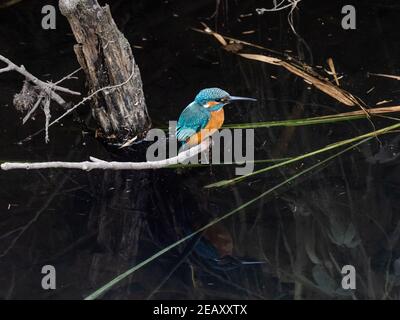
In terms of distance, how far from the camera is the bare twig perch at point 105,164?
9.91 ft

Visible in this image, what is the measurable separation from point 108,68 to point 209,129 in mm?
528

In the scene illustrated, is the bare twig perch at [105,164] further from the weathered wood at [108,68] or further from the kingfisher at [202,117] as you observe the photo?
the weathered wood at [108,68]

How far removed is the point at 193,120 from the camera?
10.5 ft

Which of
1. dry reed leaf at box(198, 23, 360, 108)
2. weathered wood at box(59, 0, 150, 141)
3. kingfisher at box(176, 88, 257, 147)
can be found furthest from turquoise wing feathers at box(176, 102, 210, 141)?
dry reed leaf at box(198, 23, 360, 108)

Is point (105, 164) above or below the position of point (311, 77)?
below

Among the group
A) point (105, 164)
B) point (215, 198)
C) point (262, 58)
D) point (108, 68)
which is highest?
point (262, 58)

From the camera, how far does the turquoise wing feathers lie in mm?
3209

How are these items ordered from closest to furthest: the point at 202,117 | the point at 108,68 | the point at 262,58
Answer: the point at 202,117 < the point at 108,68 < the point at 262,58

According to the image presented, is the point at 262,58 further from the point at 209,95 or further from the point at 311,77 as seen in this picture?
the point at 209,95

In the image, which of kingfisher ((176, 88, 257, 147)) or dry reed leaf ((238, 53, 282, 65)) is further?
dry reed leaf ((238, 53, 282, 65))

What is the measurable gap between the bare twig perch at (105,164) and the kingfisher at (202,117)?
0.07m

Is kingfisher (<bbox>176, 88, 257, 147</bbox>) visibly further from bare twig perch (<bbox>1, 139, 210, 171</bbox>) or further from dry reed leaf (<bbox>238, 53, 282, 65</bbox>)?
dry reed leaf (<bbox>238, 53, 282, 65</bbox>)

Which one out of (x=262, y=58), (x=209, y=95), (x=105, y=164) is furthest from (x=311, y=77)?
(x=105, y=164)

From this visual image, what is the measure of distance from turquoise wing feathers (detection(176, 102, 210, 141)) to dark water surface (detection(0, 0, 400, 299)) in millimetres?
169
